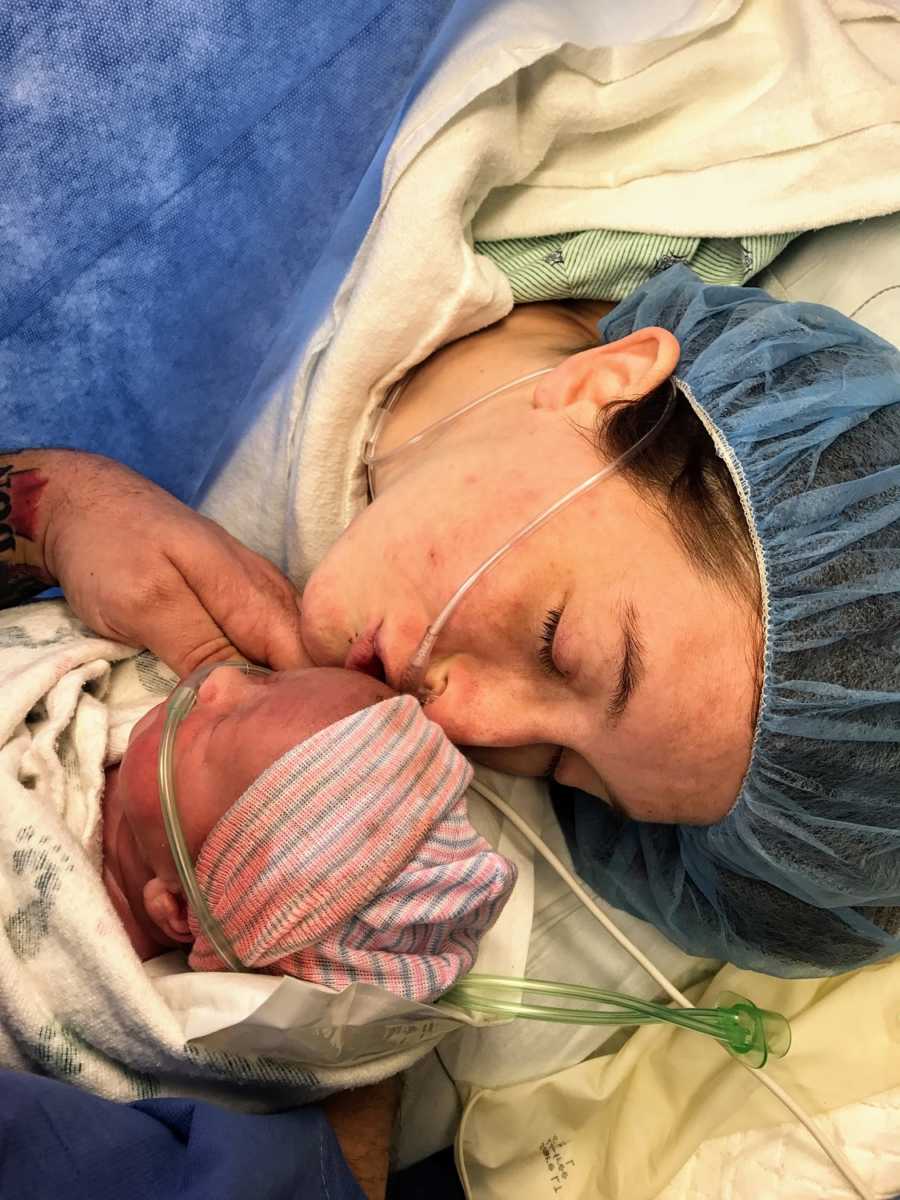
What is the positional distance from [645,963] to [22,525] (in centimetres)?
105

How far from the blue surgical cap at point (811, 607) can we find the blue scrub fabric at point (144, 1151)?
57 centimetres

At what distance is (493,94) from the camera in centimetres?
129

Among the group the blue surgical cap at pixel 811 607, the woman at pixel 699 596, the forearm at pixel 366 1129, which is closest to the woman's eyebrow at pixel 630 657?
the woman at pixel 699 596

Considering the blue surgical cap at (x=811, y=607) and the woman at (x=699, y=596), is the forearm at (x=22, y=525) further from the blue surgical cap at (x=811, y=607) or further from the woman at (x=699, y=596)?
the blue surgical cap at (x=811, y=607)

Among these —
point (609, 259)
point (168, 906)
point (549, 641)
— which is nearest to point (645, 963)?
point (549, 641)

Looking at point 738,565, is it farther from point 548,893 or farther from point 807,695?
point 548,893

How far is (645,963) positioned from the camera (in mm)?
1362

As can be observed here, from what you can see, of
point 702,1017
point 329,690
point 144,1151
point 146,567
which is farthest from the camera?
point 702,1017

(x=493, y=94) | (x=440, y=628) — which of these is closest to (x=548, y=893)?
(x=440, y=628)

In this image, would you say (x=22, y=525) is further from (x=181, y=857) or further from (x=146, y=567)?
(x=181, y=857)

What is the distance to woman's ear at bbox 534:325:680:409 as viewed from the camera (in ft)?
3.61

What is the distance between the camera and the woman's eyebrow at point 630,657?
1.00 meters

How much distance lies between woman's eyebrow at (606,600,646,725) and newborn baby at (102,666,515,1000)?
0.65 feet

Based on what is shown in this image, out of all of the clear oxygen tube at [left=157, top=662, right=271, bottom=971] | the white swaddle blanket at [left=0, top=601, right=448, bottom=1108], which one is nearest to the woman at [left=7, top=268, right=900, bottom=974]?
the clear oxygen tube at [left=157, top=662, right=271, bottom=971]
